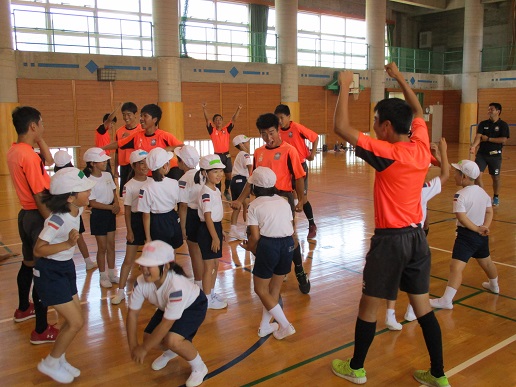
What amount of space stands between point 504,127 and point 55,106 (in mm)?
14227

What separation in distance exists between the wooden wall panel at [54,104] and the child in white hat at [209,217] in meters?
14.0

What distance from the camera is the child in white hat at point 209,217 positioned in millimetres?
4410

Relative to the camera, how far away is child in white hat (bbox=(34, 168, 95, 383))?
11.0ft

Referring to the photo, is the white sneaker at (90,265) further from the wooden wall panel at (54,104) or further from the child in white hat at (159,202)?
the wooden wall panel at (54,104)

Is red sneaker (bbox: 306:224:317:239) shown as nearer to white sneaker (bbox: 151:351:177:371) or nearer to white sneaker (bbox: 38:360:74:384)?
white sneaker (bbox: 151:351:177:371)

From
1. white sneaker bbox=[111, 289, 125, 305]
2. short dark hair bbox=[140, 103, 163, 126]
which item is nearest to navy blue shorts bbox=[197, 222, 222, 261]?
white sneaker bbox=[111, 289, 125, 305]

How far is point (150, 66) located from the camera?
18.4 m

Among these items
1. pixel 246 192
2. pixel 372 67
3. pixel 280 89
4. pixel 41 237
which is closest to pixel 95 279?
pixel 246 192

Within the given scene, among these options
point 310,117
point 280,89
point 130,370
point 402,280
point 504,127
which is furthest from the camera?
point 310,117

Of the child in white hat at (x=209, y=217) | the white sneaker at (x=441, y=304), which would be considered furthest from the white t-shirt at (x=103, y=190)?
the white sneaker at (x=441, y=304)

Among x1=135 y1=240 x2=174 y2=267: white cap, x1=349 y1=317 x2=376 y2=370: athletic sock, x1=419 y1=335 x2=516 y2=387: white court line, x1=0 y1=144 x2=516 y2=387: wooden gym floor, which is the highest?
x1=135 y1=240 x2=174 y2=267: white cap

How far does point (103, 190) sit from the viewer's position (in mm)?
5281

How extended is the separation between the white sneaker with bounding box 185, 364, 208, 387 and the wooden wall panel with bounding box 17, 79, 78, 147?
15.3m

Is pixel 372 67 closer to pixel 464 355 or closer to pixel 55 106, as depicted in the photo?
pixel 55 106
